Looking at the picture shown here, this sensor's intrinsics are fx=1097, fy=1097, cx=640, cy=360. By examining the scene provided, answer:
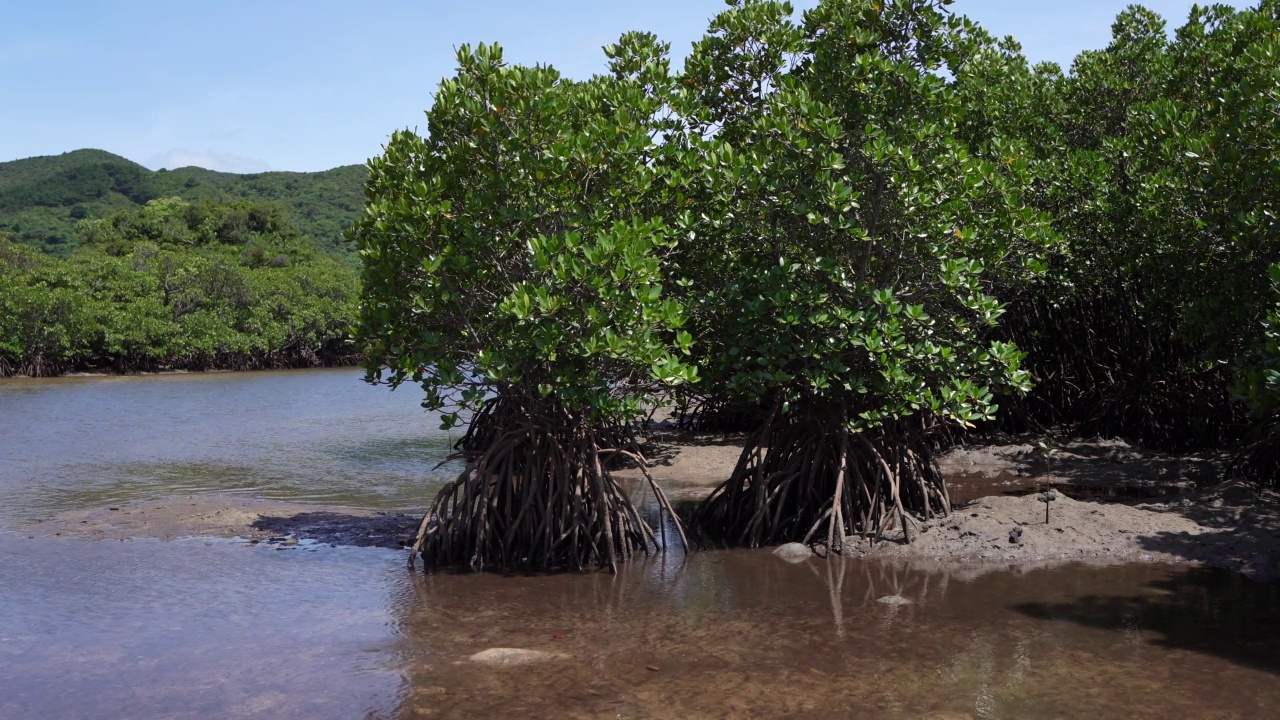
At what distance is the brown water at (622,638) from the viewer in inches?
262

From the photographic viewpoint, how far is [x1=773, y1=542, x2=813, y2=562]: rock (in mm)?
10070

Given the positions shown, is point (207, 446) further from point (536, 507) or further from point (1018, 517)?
point (1018, 517)

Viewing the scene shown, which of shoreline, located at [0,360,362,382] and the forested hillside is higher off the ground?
the forested hillside

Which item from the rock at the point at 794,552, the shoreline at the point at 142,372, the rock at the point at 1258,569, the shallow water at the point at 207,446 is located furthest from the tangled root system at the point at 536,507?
the shoreline at the point at 142,372

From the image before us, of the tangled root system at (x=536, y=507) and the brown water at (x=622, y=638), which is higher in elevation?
the tangled root system at (x=536, y=507)

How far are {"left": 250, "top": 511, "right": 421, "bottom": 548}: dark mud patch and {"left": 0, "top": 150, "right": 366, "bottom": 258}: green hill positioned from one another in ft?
228

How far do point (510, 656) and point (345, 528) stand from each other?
198 inches

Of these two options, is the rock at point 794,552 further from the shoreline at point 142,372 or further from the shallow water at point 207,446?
the shoreline at point 142,372

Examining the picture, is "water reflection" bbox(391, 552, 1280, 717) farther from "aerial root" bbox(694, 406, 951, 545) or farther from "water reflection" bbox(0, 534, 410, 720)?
"aerial root" bbox(694, 406, 951, 545)

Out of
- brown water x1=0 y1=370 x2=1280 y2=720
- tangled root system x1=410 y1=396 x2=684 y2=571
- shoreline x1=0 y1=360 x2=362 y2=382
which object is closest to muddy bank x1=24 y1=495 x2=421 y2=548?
brown water x1=0 y1=370 x2=1280 y2=720

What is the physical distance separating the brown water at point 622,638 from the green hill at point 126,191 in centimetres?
7274

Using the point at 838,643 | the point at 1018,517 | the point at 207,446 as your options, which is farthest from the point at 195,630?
the point at 207,446

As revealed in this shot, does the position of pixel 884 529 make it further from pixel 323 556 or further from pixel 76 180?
pixel 76 180

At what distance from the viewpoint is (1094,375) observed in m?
15.8
